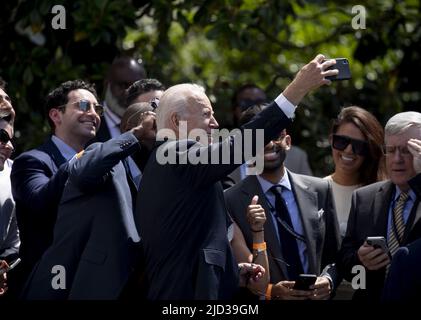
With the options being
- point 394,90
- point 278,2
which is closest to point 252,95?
point 278,2

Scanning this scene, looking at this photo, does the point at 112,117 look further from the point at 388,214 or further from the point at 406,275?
the point at 406,275

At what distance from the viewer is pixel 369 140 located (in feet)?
23.7

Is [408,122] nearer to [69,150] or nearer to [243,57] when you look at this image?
[69,150]

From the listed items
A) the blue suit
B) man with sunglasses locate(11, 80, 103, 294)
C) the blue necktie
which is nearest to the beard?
man with sunglasses locate(11, 80, 103, 294)

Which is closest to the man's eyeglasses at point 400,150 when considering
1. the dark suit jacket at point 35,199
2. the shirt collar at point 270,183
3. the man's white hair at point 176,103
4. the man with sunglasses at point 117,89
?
the shirt collar at point 270,183

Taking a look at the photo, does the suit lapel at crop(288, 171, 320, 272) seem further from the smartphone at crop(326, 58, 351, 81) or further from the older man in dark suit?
the smartphone at crop(326, 58, 351, 81)

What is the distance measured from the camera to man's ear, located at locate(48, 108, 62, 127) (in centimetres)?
690

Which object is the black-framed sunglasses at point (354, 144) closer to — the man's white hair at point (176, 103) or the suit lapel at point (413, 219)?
the suit lapel at point (413, 219)

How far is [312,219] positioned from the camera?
6609mm

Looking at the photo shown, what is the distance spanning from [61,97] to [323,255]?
5.90 ft

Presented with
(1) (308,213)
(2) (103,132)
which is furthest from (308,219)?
(2) (103,132)

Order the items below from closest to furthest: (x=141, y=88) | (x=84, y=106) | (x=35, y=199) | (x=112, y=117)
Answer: (x=35, y=199) < (x=84, y=106) < (x=141, y=88) < (x=112, y=117)

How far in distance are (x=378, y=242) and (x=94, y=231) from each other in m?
1.48

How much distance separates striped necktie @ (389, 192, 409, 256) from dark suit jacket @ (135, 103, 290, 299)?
40.7 inches
